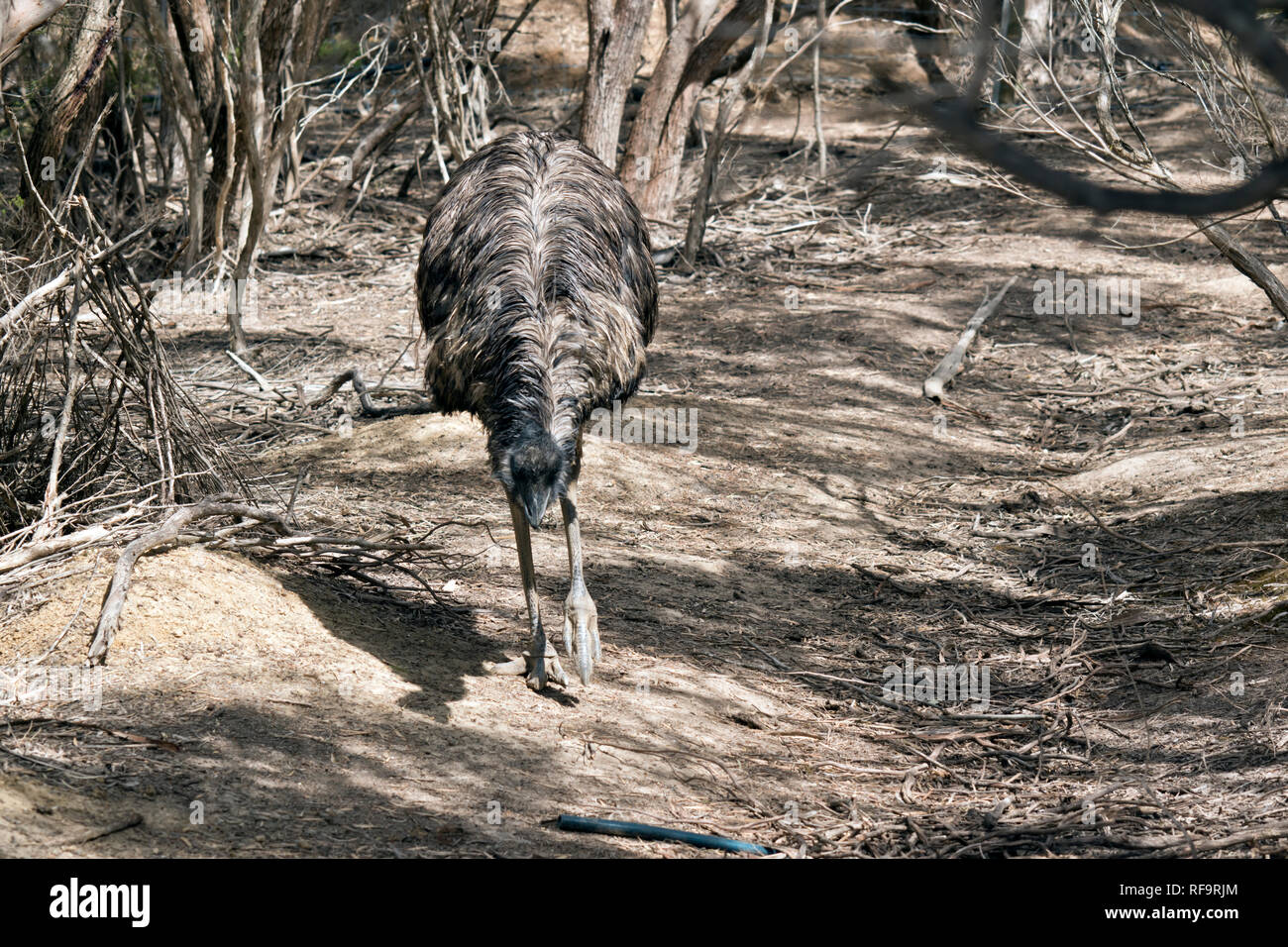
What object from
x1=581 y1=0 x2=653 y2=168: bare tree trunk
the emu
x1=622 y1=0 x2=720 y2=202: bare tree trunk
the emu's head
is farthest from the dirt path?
x1=622 y1=0 x2=720 y2=202: bare tree trunk

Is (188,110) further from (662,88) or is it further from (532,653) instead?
(532,653)

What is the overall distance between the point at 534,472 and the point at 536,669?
3.65 ft

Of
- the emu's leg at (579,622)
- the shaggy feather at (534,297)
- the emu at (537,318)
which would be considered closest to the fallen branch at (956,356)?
the shaggy feather at (534,297)

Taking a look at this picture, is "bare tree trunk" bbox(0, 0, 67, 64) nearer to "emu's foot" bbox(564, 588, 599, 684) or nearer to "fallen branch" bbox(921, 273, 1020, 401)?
"emu's foot" bbox(564, 588, 599, 684)

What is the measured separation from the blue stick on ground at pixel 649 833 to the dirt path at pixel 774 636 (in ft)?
Result: 0.15

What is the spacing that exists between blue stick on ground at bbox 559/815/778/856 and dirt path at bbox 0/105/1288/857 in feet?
0.15

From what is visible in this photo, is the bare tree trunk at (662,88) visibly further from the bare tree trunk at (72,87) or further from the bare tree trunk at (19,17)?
the bare tree trunk at (19,17)

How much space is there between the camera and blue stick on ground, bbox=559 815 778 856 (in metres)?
4.18

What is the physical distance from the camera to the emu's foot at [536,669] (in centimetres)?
543

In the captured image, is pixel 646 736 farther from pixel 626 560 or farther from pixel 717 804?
pixel 626 560

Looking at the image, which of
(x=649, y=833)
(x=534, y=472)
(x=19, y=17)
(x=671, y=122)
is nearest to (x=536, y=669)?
(x=534, y=472)

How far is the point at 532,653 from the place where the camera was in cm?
547

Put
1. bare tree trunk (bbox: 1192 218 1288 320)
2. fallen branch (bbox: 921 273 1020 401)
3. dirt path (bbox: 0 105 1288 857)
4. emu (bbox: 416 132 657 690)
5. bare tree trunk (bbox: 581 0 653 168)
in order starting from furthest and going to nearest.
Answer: bare tree trunk (bbox: 581 0 653 168), fallen branch (bbox: 921 273 1020 401), bare tree trunk (bbox: 1192 218 1288 320), emu (bbox: 416 132 657 690), dirt path (bbox: 0 105 1288 857)
